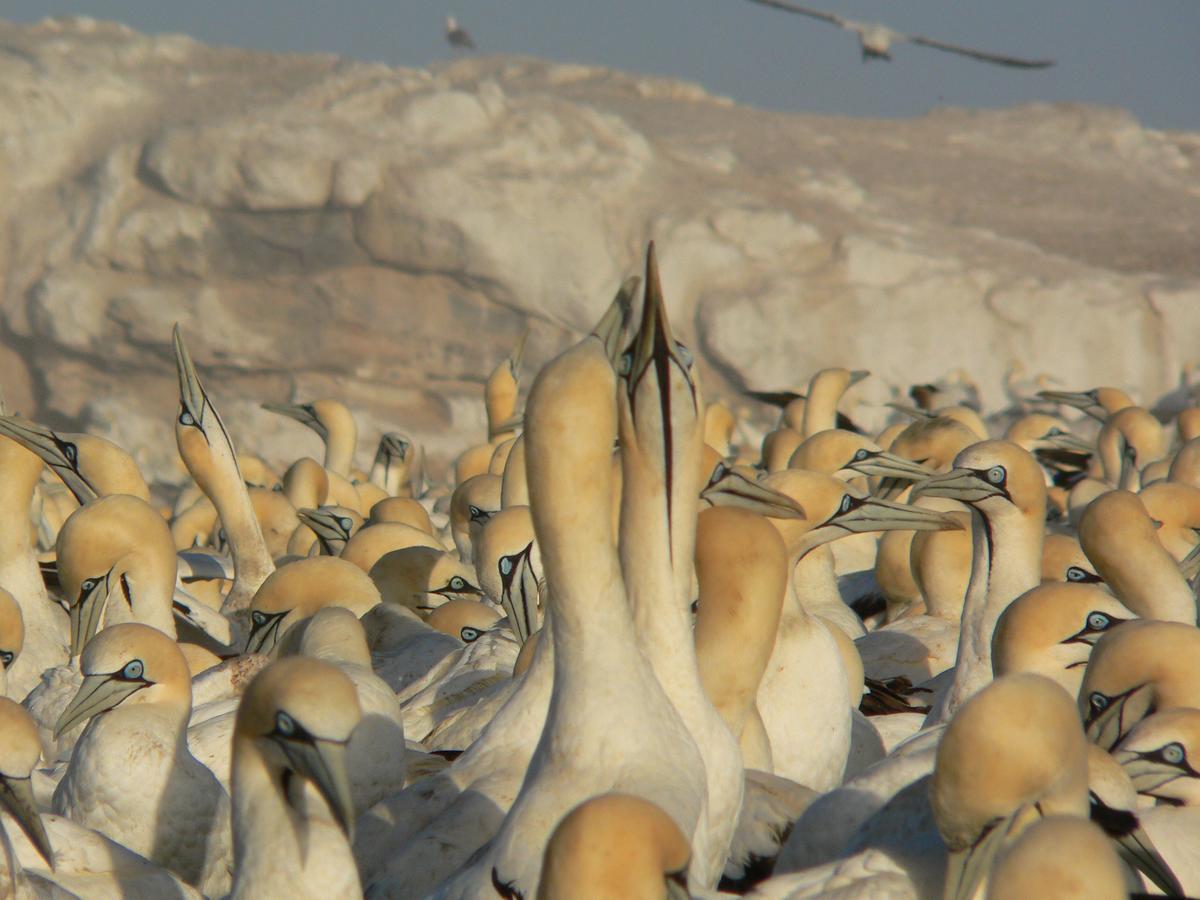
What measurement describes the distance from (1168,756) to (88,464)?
17.2 feet

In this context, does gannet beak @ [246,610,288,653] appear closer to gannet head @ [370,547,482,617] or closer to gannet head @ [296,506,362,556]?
gannet head @ [370,547,482,617]

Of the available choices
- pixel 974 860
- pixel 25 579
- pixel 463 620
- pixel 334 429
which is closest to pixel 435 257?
pixel 334 429

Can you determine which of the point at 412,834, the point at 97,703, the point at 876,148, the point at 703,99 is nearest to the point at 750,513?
the point at 412,834

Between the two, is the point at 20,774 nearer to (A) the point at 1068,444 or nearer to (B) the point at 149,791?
(B) the point at 149,791

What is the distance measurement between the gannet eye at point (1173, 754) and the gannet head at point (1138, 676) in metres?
0.32

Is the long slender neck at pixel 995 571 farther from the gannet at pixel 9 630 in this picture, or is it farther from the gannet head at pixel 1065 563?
the gannet at pixel 9 630

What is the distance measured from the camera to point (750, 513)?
14.1 ft

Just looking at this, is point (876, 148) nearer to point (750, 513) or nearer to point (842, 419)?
point (842, 419)

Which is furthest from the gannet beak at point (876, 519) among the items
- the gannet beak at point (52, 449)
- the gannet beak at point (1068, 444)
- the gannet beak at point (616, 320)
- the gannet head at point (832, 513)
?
the gannet beak at point (1068, 444)

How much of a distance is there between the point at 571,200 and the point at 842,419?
9.30 metres

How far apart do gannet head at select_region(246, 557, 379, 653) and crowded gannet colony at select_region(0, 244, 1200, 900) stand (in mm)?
14

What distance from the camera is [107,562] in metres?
5.95

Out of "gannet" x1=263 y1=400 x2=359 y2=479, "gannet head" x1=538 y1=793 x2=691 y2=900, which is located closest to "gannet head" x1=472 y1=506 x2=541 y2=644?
"gannet head" x1=538 y1=793 x2=691 y2=900

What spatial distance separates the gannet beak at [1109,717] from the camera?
4055 mm
